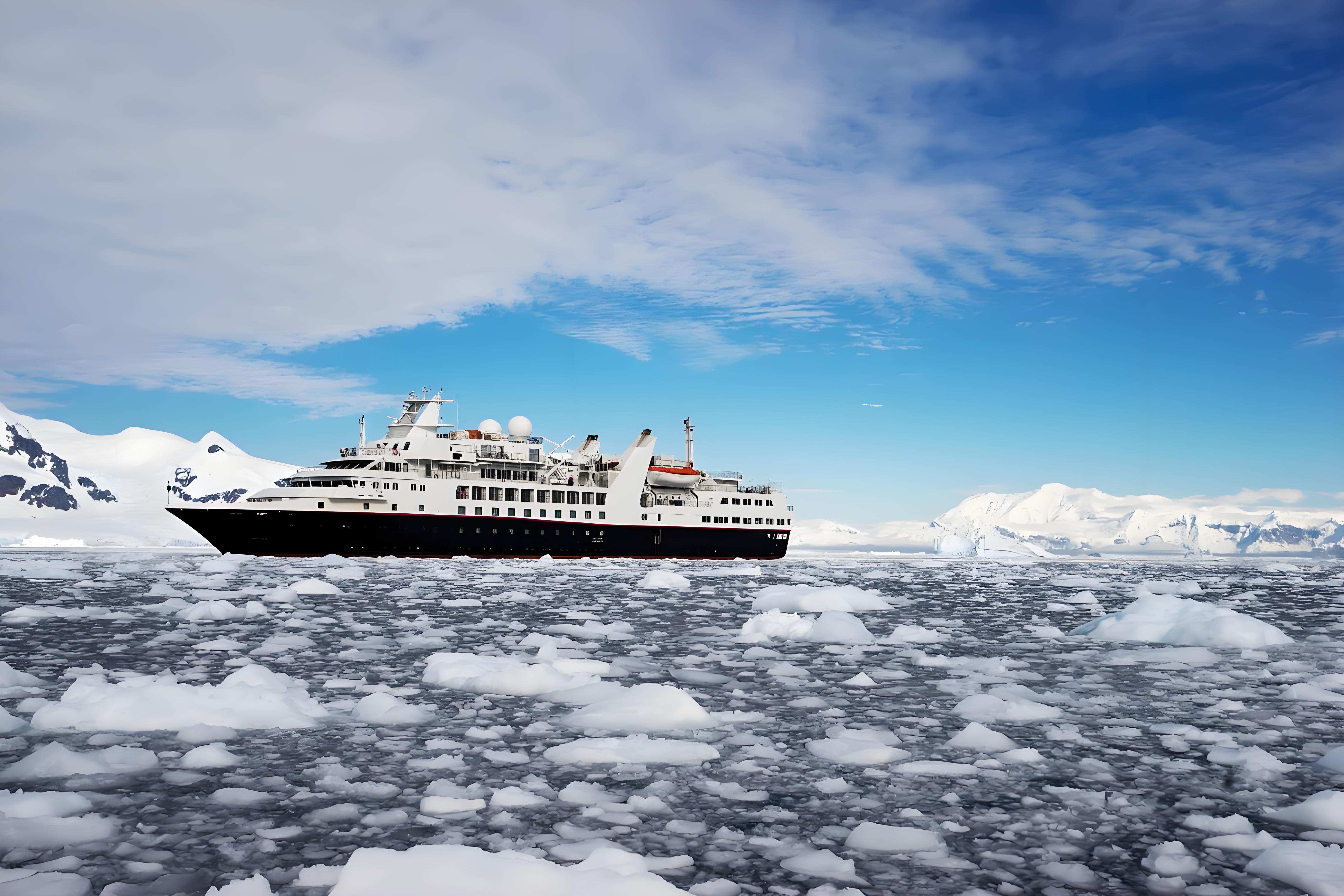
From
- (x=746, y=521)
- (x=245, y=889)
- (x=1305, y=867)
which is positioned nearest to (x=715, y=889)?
(x=245, y=889)

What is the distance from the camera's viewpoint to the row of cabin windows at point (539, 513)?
199 feet

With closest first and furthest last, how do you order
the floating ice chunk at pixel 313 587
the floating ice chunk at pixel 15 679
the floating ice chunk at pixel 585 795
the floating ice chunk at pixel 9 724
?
the floating ice chunk at pixel 585 795 → the floating ice chunk at pixel 9 724 → the floating ice chunk at pixel 15 679 → the floating ice chunk at pixel 313 587

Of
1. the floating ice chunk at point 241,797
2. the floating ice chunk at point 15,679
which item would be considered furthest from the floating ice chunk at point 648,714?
the floating ice chunk at point 15,679

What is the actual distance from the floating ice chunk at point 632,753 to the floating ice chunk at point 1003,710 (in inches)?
135

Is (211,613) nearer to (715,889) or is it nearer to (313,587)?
(313,587)

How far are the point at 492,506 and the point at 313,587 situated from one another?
109ft

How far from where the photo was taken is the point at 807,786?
7.66 metres

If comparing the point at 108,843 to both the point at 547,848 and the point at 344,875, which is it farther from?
the point at 547,848

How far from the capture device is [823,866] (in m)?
5.77

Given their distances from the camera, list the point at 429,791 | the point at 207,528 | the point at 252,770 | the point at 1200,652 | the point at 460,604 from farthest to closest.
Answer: the point at 207,528, the point at 460,604, the point at 1200,652, the point at 252,770, the point at 429,791

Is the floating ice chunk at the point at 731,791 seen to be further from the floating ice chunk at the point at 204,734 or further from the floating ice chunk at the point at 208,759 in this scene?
the floating ice chunk at the point at 204,734

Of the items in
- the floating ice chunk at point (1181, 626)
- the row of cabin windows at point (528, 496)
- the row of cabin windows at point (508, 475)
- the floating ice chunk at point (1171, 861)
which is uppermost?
the row of cabin windows at point (508, 475)

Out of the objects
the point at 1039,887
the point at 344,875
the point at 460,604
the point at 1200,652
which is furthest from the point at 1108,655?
the point at 460,604

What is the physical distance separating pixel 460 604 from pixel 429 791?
18.3 m
